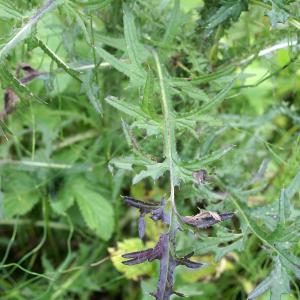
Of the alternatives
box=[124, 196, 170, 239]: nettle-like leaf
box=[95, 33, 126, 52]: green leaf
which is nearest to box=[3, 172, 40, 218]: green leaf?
box=[95, 33, 126, 52]: green leaf

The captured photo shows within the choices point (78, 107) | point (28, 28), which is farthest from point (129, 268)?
point (28, 28)

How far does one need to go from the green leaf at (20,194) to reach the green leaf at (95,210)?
138mm

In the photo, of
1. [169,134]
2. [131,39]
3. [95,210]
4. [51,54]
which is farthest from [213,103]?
[95,210]

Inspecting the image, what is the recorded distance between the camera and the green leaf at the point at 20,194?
1754 millimetres

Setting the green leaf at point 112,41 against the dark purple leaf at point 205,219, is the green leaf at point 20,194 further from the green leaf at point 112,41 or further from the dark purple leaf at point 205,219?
the dark purple leaf at point 205,219

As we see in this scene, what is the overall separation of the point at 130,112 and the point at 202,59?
0.39 meters

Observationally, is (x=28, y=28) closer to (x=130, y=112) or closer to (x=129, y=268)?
(x=130, y=112)

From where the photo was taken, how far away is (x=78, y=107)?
6.63 feet

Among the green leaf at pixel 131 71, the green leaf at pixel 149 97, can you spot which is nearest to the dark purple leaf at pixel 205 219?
the green leaf at pixel 149 97

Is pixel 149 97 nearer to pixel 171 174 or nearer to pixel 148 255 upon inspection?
pixel 171 174

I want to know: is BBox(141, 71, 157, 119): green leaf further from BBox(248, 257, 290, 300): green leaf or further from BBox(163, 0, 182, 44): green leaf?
BBox(248, 257, 290, 300): green leaf

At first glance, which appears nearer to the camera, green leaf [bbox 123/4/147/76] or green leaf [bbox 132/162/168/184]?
green leaf [bbox 132/162/168/184]

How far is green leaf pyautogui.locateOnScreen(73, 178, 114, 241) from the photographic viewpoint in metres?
1.75

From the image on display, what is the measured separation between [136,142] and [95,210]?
27.0 inches
